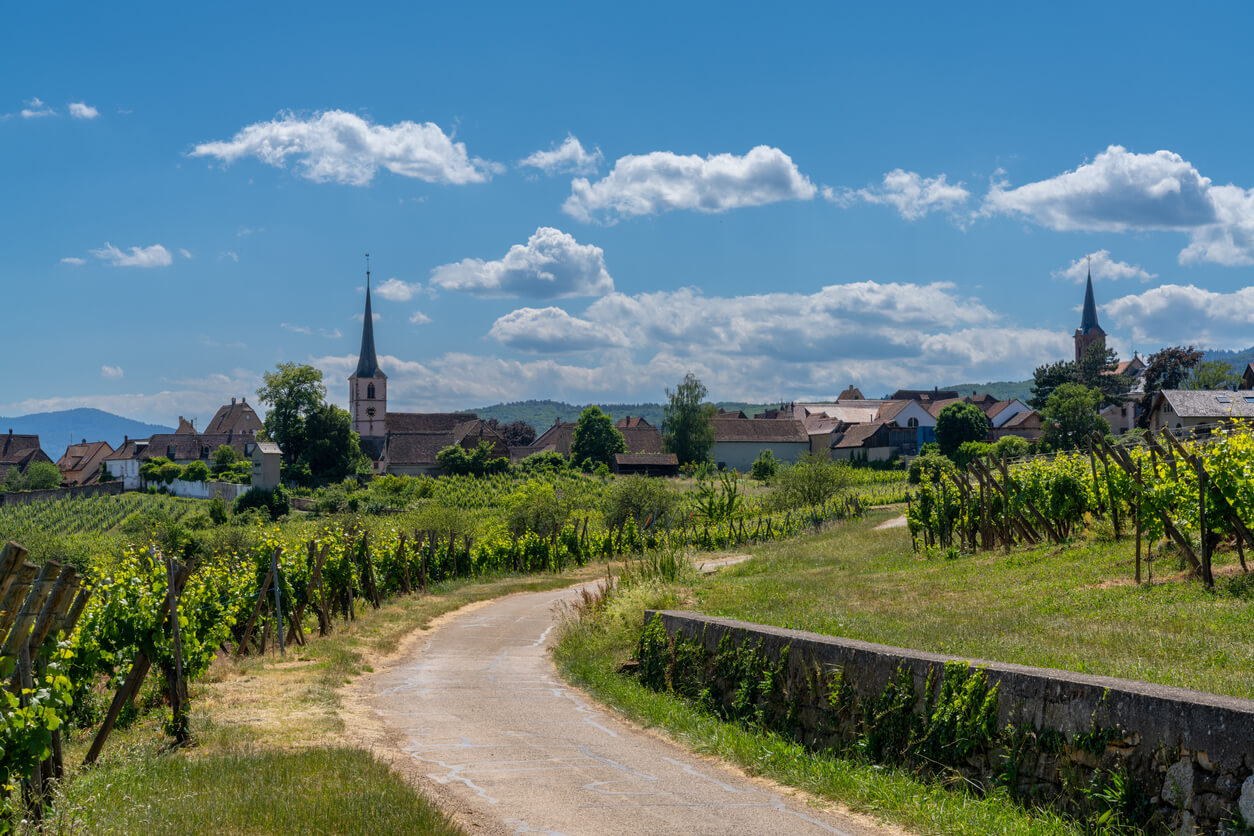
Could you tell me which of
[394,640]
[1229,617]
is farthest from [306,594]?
[1229,617]

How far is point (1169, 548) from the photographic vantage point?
14414 mm

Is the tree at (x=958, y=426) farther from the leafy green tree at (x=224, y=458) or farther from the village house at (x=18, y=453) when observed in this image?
the village house at (x=18, y=453)

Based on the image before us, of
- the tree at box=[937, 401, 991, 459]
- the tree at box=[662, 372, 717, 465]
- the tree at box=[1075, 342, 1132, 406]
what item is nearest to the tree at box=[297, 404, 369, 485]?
the tree at box=[662, 372, 717, 465]

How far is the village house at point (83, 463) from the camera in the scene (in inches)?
4323

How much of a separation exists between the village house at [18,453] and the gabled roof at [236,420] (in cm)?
1827

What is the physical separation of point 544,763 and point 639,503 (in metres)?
36.3

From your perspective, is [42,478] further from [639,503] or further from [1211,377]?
[1211,377]

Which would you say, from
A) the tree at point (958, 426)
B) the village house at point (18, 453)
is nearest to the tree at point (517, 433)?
the village house at point (18, 453)

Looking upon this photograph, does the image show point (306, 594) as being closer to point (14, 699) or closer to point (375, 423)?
point (14, 699)

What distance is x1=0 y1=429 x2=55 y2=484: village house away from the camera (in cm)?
11194

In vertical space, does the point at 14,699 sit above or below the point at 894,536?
above

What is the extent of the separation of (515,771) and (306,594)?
1079 centimetres

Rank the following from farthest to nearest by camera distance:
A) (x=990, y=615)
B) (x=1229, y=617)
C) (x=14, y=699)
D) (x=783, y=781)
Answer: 1. (x=990, y=615)
2. (x=1229, y=617)
3. (x=783, y=781)
4. (x=14, y=699)

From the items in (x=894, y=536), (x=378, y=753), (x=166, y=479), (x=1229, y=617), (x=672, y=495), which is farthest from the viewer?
(x=166, y=479)
